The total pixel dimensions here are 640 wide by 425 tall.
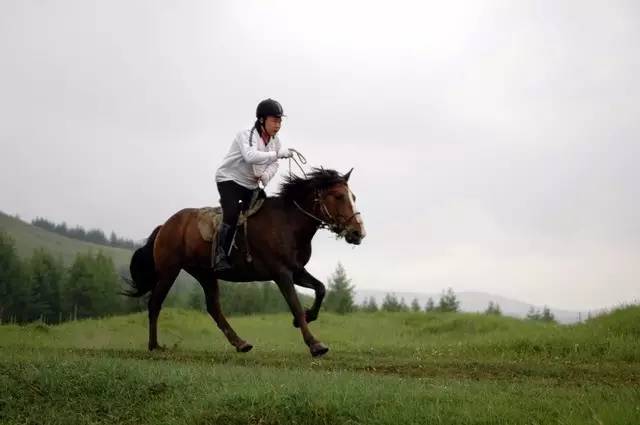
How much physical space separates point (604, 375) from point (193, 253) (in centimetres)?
793

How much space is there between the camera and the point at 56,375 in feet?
28.5

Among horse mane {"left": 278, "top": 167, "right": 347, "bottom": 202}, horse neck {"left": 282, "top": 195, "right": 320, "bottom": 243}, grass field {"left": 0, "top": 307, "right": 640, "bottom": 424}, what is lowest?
grass field {"left": 0, "top": 307, "right": 640, "bottom": 424}

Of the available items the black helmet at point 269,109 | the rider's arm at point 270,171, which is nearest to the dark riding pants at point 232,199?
the rider's arm at point 270,171

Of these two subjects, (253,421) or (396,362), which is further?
(396,362)

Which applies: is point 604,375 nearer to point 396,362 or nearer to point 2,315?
point 396,362

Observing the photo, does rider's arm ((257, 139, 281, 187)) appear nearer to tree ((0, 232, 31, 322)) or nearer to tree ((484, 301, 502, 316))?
tree ((484, 301, 502, 316))

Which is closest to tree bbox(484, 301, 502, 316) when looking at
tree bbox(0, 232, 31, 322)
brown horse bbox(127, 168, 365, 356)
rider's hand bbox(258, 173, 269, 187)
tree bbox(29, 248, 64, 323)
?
brown horse bbox(127, 168, 365, 356)

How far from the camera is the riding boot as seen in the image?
12258 mm

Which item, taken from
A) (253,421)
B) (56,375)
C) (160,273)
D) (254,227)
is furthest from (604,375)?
(160,273)

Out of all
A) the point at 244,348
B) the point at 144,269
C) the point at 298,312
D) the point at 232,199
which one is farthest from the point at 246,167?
the point at 144,269

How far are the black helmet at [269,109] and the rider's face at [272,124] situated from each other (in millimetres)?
77

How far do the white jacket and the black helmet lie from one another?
385 mm

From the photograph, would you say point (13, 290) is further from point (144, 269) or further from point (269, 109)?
point (269, 109)

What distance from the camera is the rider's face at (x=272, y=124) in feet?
40.3
